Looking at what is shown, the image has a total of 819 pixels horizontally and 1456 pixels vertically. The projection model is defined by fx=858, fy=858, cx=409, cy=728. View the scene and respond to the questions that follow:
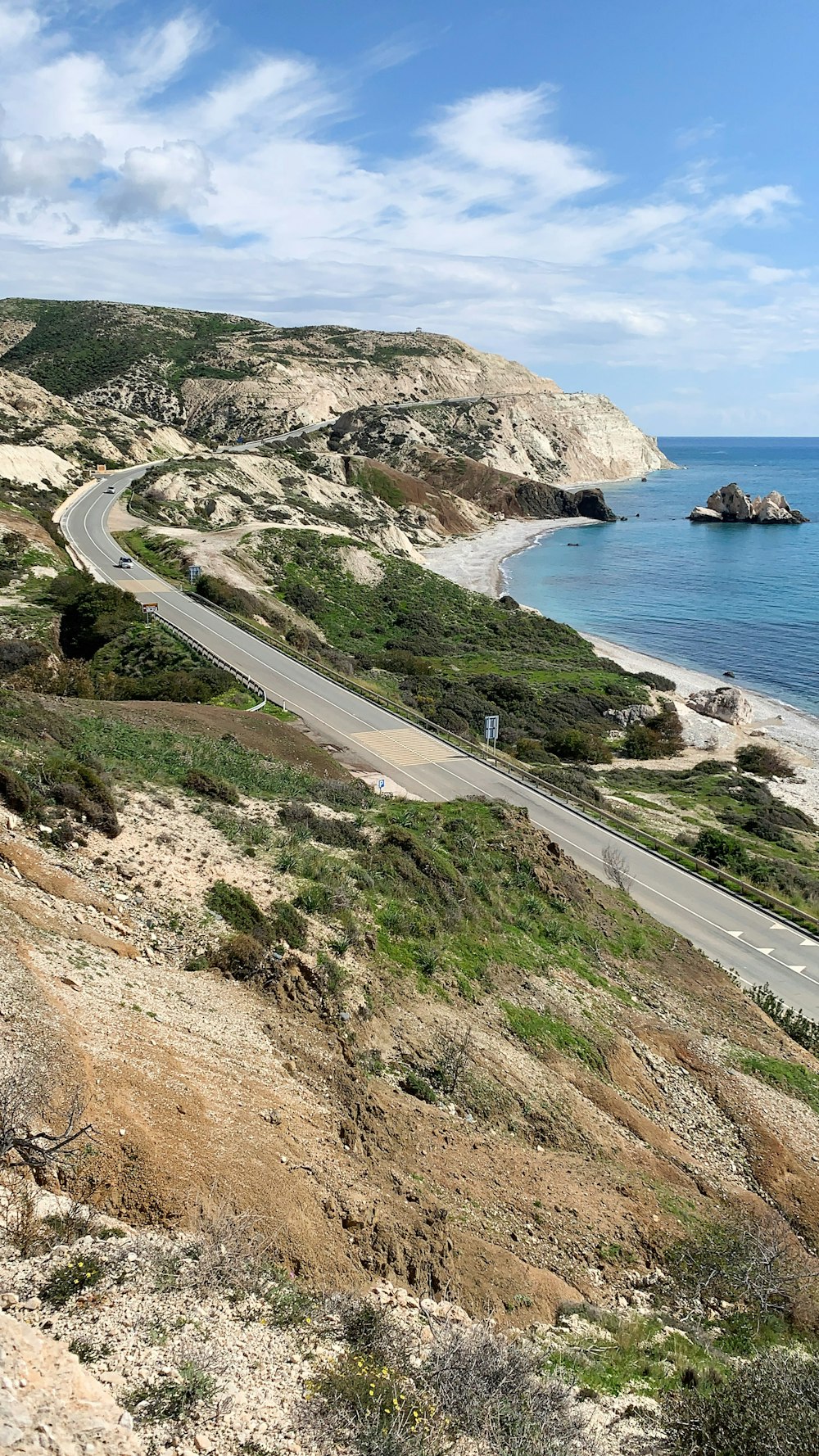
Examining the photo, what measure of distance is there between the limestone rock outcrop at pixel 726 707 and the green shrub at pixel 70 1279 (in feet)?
146

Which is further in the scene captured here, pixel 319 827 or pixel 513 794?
pixel 513 794

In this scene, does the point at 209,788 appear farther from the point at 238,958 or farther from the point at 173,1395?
the point at 173,1395

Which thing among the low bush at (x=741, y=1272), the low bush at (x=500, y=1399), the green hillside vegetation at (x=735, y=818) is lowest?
the low bush at (x=741, y=1272)

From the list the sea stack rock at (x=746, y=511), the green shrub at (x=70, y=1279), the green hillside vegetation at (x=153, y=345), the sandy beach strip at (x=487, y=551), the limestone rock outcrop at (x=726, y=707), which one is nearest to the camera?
the green shrub at (x=70, y=1279)

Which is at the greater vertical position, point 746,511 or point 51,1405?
point 746,511

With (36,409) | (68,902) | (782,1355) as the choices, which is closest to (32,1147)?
(68,902)

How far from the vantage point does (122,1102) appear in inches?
304

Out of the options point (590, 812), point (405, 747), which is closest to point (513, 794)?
point (590, 812)

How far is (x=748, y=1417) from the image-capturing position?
22.0 feet

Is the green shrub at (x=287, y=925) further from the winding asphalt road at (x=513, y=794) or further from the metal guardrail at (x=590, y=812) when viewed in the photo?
the metal guardrail at (x=590, y=812)

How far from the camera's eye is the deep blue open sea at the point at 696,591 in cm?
6119

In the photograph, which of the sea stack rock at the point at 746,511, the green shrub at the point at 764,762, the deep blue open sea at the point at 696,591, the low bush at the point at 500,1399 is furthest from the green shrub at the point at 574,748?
the sea stack rock at the point at 746,511

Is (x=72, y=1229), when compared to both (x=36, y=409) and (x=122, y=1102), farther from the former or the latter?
(x=36, y=409)

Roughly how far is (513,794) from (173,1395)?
69.4 ft
